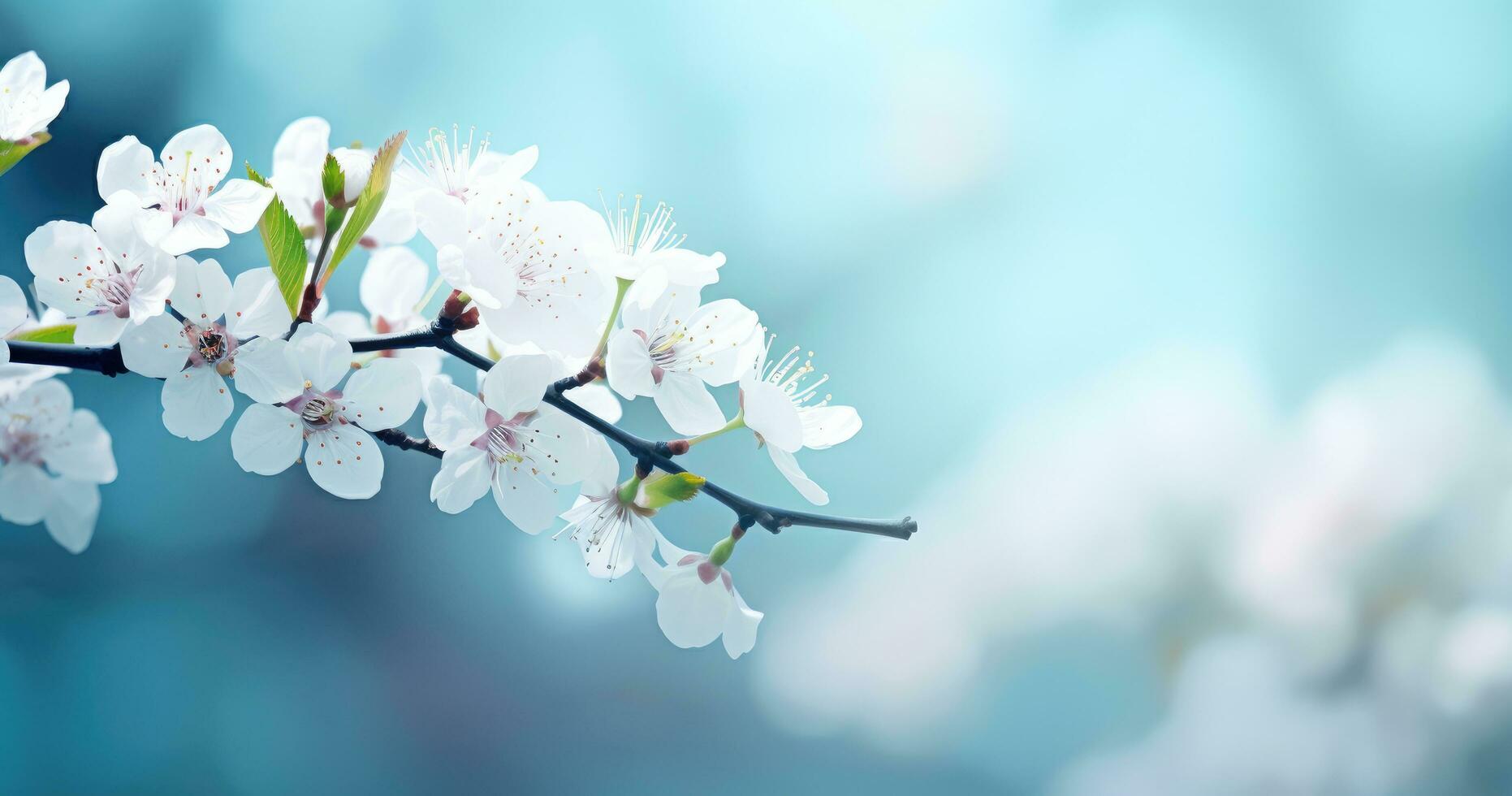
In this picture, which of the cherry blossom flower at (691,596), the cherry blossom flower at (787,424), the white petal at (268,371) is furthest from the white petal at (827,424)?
the white petal at (268,371)

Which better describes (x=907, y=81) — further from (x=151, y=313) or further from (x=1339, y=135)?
(x=151, y=313)

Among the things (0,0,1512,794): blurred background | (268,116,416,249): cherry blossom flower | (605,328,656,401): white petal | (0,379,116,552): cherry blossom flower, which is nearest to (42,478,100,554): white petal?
(0,379,116,552): cherry blossom flower

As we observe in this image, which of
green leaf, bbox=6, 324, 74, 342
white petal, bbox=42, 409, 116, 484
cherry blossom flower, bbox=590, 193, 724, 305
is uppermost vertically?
cherry blossom flower, bbox=590, 193, 724, 305

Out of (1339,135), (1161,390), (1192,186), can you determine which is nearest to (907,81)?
(1192,186)

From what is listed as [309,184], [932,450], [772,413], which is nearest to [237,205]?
[309,184]

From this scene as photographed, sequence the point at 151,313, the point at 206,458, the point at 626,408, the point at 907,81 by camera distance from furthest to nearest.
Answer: the point at 907,81 → the point at 626,408 → the point at 206,458 → the point at 151,313

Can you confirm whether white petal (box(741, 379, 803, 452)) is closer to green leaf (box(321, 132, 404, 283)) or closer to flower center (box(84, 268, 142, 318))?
green leaf (box(321, 132, 404, 283))

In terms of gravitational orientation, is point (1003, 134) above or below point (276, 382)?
above
